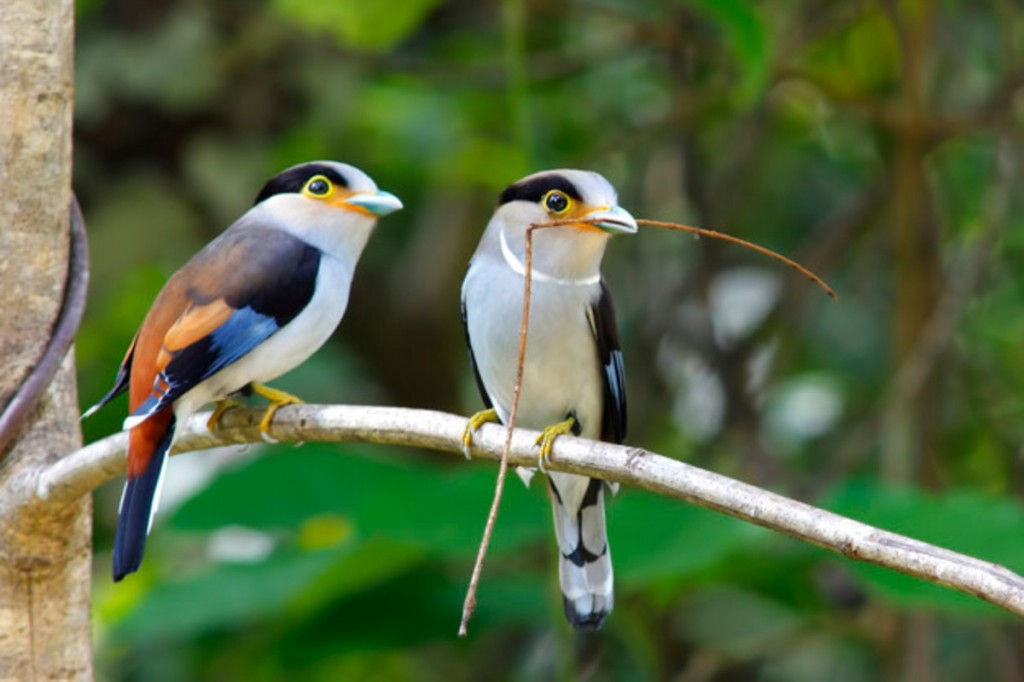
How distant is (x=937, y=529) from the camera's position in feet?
10.7

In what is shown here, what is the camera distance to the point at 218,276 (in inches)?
96.4

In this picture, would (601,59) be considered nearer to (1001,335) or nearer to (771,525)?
(1001,335)

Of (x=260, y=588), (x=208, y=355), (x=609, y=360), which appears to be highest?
(x=208, y=355)

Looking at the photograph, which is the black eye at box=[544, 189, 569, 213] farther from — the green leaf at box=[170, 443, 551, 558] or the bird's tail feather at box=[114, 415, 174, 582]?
the green leaf at box=[170, 443, 551, 558]

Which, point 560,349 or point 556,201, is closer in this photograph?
point 556,201

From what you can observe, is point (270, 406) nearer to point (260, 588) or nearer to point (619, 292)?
point (260, 588)

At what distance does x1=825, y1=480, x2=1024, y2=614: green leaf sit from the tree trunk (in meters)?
1.62

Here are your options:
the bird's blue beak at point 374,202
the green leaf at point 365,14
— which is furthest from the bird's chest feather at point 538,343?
the green leaf at point 365,14

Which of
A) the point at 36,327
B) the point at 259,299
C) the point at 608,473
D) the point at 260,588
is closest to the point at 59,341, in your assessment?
the point at 36,327

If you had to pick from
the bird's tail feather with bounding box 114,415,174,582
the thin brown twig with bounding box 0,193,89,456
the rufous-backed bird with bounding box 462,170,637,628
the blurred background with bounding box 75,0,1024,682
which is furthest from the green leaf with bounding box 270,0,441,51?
the bird's tail feather with bounding box 114,415,174,582

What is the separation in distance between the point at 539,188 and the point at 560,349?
1.08 feet

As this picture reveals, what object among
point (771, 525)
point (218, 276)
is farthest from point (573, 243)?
point (771, 525)

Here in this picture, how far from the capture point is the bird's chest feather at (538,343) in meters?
2.61

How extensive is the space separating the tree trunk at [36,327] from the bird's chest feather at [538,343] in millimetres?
701
